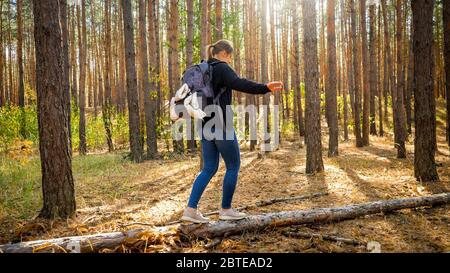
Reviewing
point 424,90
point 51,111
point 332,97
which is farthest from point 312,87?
point 51,111

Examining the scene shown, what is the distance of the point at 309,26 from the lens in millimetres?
7773

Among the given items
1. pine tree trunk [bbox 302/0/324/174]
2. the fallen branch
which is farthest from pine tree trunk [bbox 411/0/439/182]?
the fallen branch

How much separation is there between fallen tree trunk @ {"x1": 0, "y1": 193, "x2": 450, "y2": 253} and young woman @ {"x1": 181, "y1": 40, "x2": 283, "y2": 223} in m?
0.14

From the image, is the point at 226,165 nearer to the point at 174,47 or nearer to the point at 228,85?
the point at 228,85

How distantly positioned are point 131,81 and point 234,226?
7659mm

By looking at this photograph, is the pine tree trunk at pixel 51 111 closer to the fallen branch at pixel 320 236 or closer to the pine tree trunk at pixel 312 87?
the fallen branch at pixel 320 236

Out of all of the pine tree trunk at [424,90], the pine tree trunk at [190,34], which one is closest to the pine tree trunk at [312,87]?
the pine tree trunk at [424,90]

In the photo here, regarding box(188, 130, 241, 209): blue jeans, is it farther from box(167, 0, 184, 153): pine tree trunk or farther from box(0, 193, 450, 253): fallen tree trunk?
box(167, 0, 184, 153): pine tree trunk

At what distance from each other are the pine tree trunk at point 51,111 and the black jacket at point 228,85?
7.15 feet

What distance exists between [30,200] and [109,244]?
289 cm

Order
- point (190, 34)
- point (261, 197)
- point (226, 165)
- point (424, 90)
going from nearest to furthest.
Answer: point (226, 165) < point (261, 197) < point (424, 90) < point (190, 34)

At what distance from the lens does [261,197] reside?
580cm

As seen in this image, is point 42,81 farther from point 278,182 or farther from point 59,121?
point 278,182

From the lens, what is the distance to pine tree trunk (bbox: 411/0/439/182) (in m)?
6.21
